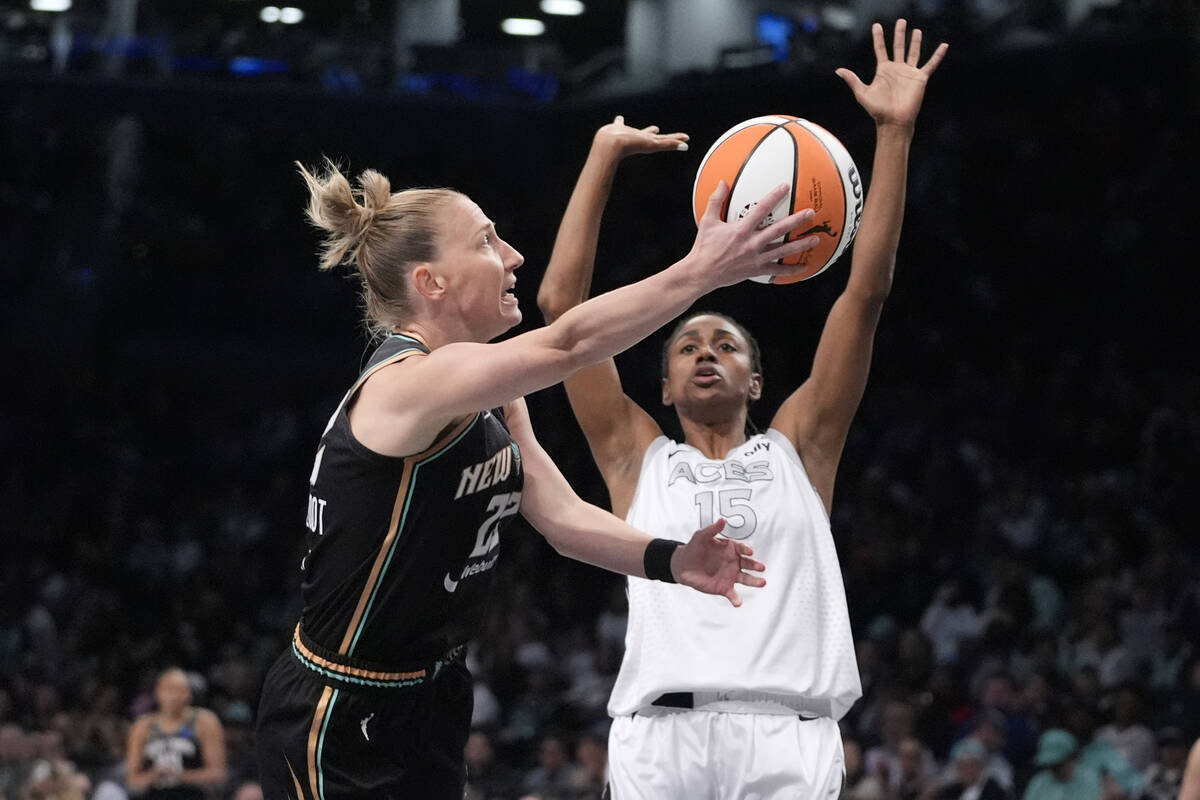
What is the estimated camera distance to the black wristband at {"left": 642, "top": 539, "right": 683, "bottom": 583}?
3283 millimetres

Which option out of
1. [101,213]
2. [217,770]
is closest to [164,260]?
[101,213]

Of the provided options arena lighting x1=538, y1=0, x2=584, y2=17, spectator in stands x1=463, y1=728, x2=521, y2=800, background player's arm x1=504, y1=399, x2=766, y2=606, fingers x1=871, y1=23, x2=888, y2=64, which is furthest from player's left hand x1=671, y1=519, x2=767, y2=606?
arena lighting x1=538, y1=0, x2=584, y2=17

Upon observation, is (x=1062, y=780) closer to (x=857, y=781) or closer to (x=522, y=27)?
(x=857, y=781)

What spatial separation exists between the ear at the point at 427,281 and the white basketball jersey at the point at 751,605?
126 centimetres

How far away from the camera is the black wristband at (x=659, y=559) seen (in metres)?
3.28

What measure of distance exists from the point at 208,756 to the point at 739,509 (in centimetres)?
556

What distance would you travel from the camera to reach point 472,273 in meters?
3.25

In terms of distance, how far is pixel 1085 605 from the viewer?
31.2ft

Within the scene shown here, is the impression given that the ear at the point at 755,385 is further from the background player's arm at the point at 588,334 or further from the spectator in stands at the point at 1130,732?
the spectator in stands at the point at 1130,732

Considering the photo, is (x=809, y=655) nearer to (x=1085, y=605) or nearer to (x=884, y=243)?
(x=884, y=243)

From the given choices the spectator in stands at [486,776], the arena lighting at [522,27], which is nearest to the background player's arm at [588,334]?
the spectator in stands at [486,776]

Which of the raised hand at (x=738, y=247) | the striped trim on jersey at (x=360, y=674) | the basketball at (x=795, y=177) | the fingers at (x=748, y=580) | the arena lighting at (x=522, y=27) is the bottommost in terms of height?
the striped trim on jersey at (x=360, y=674)

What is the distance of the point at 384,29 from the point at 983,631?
1039 centimetres

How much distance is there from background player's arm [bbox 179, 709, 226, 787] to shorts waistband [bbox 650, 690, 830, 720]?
541 cm
